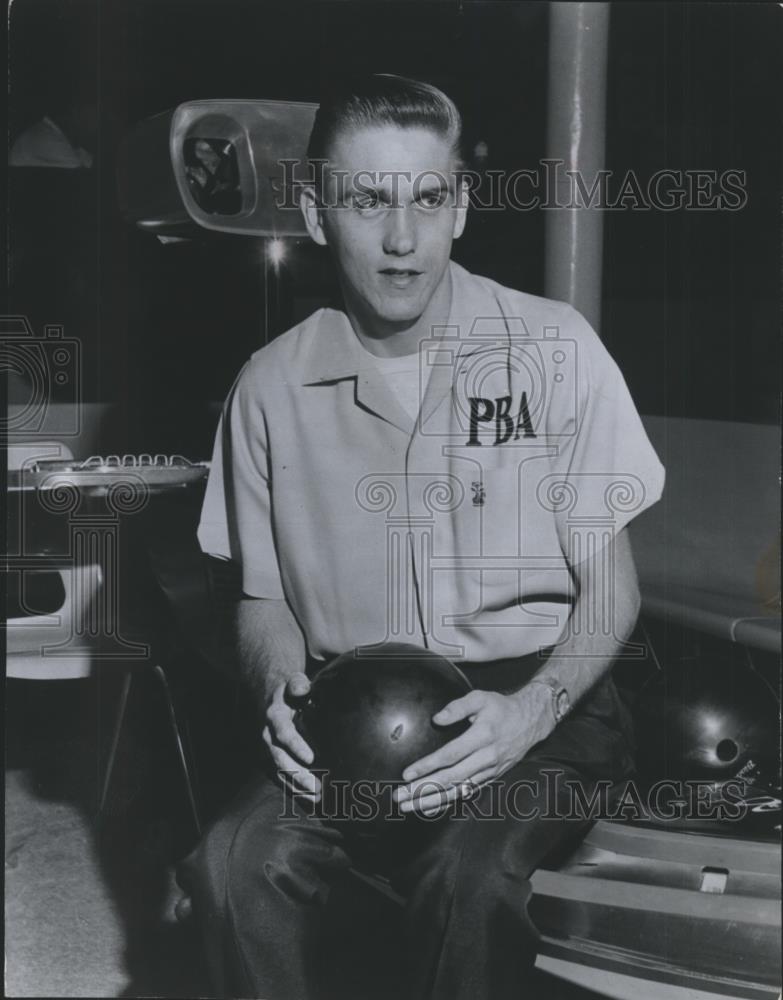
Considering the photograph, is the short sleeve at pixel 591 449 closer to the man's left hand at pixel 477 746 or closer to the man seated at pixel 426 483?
the man seated at pixel 426 483

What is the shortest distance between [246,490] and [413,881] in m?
0.85

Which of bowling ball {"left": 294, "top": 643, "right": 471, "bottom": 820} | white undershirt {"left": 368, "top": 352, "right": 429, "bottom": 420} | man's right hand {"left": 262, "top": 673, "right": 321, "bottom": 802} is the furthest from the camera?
white undershirt {"left": 368, "top": 352, "right": 429, "bottom": 420}

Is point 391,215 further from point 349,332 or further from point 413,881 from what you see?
point 413,881

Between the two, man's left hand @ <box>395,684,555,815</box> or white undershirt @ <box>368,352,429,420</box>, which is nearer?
man's left hand @ <box>395,684,555,815</box>

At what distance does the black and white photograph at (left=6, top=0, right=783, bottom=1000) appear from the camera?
2.23m

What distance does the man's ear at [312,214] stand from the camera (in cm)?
226

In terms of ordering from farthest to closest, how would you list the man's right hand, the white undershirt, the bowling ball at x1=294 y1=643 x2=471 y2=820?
1. the white undershirt
2. the man's right hand
3. the bowling ball at x1=294 y1=643 x2=471 y2=820

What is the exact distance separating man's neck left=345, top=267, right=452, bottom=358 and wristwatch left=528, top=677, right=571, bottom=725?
0.73m

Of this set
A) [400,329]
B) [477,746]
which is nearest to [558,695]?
[477,746]

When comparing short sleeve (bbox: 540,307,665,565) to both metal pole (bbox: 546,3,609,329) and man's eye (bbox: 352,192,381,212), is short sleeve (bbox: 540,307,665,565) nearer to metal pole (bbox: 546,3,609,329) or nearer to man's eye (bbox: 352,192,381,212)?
metal pole (bbox: 546,3,609,329)

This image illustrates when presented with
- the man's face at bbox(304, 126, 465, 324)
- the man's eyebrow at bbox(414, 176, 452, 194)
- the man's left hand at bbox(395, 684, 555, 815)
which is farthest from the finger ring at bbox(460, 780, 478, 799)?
the man's eyebrow at bbox(414, 176, 452, 194)

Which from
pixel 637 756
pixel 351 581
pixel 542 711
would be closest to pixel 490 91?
pixel 351 581

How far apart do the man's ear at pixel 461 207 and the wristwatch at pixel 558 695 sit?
93 centimetres

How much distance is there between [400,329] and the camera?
229 cm
